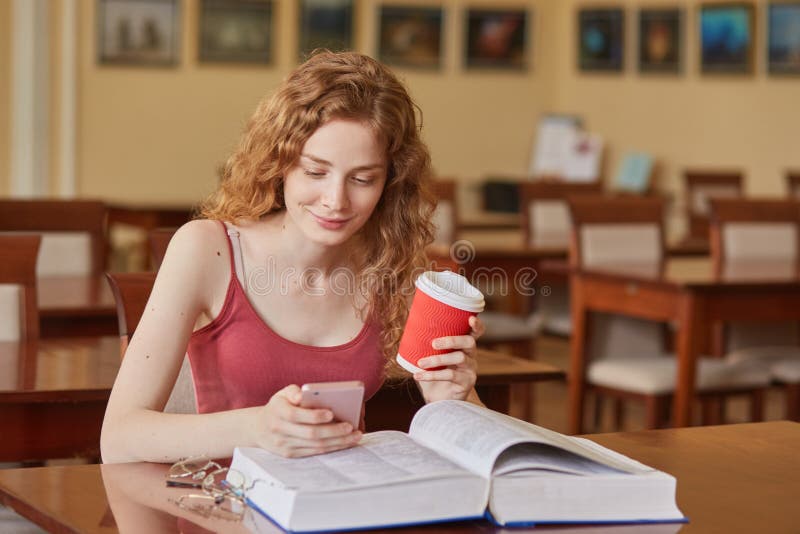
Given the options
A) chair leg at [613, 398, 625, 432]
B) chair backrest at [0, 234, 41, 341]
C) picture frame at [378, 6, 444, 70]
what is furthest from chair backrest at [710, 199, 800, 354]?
picture frame at [378, 6, 444, 70]

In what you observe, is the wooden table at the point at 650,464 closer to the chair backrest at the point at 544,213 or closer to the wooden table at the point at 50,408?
the wooden table at the point at 50,408

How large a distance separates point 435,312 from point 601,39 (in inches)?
365

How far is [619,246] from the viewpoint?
19.2 ft

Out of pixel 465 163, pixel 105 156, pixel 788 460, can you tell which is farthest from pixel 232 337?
pixel 465 163

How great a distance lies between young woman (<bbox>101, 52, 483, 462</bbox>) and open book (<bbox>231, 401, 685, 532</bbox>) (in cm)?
29

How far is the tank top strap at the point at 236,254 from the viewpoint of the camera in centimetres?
239

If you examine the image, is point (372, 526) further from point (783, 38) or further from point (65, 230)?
point (783, 38)

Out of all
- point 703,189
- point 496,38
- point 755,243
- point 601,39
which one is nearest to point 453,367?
point 755,243

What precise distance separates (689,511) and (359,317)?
900 mm

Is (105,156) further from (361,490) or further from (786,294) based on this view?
(361,490)

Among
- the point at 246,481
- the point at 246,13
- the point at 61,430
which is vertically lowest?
the point at 61,430

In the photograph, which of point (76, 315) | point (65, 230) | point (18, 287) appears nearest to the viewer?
point (18, 287)

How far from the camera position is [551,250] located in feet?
21.6

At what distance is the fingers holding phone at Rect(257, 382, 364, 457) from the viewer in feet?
5.88
